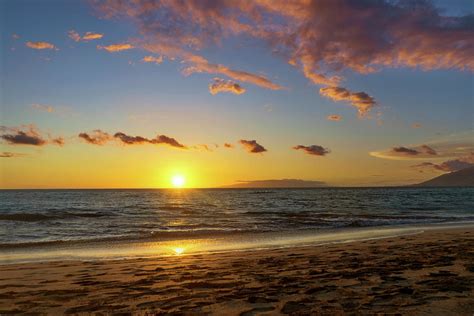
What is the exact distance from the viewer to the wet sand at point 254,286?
618cm

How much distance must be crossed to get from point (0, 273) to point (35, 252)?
5.97m

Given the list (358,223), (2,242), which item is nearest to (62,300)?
(2,242)

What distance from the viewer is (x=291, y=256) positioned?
12.3 meters

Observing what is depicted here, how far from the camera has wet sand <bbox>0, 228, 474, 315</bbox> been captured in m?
6.18

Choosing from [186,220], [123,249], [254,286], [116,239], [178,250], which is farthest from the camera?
[186,220]

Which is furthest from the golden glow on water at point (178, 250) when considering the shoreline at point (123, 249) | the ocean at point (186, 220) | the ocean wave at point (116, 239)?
the ocean at point (186, 220)

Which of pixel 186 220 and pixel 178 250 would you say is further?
pixel 186 220

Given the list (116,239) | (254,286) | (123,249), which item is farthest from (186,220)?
(254,286)

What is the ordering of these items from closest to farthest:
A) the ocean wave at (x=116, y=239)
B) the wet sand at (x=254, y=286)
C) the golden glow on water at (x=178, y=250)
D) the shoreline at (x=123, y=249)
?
the wet sand at (x=254, y=286) < the shoreline at (x=123, y=249) < the golden glow on water at (x=178, y=250) < the ocean wave at (x=116, y=239)

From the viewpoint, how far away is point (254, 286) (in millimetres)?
7727

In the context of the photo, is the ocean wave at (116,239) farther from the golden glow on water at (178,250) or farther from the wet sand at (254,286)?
the wet sand at (254,286)

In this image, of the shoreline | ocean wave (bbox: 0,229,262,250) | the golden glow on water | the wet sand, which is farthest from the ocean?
the wet sand

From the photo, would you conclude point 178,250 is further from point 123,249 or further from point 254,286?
point 254,286

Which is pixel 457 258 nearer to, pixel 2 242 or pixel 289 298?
pixel 289 298
